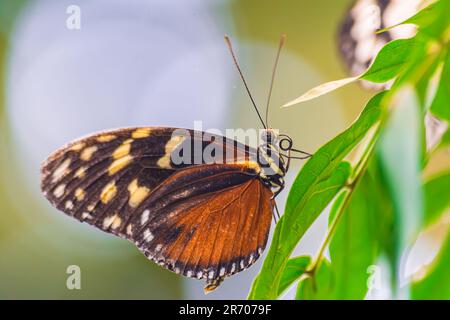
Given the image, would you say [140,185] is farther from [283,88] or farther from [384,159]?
[283,88]

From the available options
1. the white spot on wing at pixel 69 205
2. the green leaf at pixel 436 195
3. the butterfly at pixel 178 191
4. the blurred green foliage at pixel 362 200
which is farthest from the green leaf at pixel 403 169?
the white spot on wing at pixel 69 205

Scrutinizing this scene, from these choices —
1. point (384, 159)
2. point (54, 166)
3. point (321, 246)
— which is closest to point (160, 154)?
point (54, 166)

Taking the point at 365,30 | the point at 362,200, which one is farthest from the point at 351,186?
the point at 365,30

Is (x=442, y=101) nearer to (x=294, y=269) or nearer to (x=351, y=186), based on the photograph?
(x=351, y=186)

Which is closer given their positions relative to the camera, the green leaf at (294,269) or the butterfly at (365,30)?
the green leaf at (294,269)

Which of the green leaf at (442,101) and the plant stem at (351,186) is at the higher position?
the green leaf at (442,101)

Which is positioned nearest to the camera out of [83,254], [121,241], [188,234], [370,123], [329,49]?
[370,123]

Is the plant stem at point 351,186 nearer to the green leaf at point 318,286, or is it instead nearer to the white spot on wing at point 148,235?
the green leaf at point 318,286
